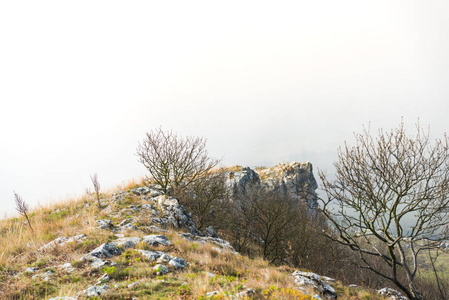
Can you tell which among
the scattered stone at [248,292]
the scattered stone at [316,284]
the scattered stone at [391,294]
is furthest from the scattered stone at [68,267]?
the scattered stone at [391,294]

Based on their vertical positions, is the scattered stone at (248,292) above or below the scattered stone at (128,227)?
below

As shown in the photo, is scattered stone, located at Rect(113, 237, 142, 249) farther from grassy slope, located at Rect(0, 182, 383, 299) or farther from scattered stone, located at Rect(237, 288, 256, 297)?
scattered stone, located at Rect(237, 288, 256, 297)

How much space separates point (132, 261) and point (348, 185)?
10.8m

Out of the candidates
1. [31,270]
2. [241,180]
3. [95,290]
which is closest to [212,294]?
[95,290]

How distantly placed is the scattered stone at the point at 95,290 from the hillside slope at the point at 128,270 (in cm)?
2

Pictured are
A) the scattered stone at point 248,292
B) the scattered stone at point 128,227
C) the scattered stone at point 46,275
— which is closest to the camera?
the scattered stone at point 248,292

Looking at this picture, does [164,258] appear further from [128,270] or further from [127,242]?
[127,242]

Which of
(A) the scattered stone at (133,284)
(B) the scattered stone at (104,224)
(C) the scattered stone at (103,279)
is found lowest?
(C) the scattered stone at (103,279)

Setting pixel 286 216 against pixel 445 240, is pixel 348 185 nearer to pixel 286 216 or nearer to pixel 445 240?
pixel 445 240

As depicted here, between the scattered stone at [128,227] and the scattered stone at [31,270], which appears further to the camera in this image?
the scattered stone at [128,227]

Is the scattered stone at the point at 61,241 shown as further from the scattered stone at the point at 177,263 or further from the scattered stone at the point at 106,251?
the scattered stone at the point at 177,263

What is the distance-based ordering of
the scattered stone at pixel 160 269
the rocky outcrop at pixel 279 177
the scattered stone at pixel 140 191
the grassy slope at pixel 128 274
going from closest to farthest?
1. the grassy slope at pixel 128 274
2. the scattered stone at pixel 160 269
3. the scattered stone at pixel 140 191
4. the rocky outcrop at pixel 279 177

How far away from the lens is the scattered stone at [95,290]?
519 centimetres

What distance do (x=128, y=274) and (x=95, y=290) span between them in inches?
45.3
